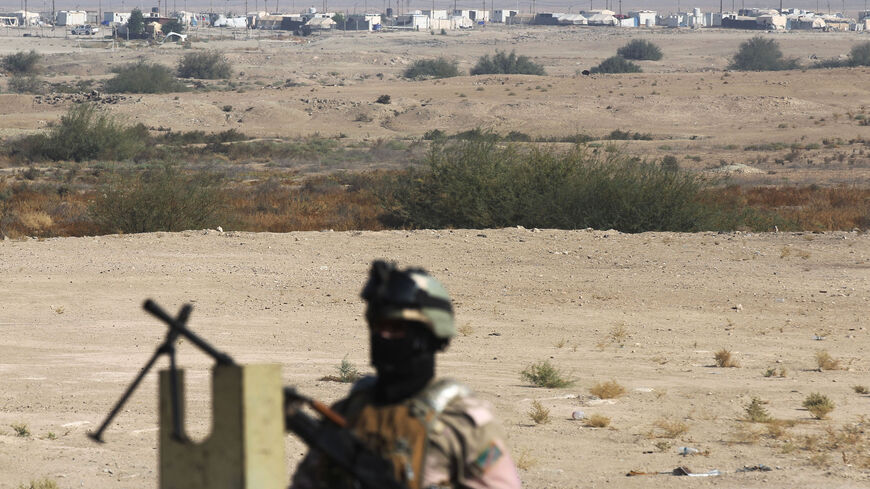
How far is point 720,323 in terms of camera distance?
14117 mm

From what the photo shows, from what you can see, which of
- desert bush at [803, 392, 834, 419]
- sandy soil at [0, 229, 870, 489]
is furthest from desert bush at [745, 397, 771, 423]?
desert bush at [803, 392, 834, 419]

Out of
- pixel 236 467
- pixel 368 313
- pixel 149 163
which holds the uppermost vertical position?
pixel 368 313

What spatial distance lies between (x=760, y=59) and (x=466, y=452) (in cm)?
9855

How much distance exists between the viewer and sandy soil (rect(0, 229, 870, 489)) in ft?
26.7

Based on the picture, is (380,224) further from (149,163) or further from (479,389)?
(149,163)

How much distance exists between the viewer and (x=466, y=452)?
2570 mm

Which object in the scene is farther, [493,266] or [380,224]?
[380,224]

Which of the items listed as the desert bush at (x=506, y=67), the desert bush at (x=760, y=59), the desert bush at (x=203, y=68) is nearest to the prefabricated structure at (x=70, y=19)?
the desert bush at (x=203, y=68)

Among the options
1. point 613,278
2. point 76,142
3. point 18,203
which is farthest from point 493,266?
point 76,142

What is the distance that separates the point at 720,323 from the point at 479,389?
5213 millimetres

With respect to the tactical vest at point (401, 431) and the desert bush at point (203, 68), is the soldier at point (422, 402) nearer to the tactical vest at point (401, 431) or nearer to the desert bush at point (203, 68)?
the tactical vest at point (401, 431)

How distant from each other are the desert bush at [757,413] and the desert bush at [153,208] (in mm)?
14145

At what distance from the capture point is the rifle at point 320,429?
231 cm

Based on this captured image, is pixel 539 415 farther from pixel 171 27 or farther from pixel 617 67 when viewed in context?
pixel 171 27
